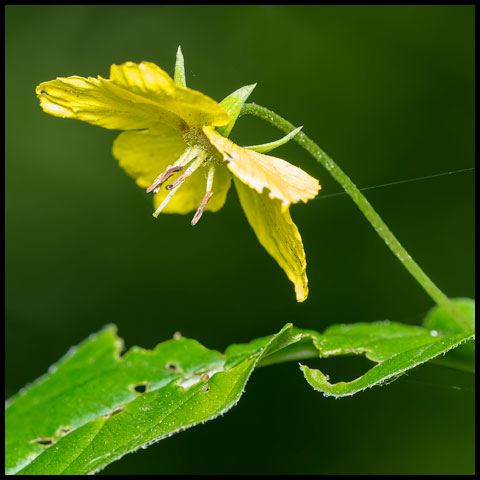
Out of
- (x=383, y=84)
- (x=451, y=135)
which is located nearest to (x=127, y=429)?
(x=451, y=135)

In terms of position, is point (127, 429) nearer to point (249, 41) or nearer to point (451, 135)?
point (451, 135)

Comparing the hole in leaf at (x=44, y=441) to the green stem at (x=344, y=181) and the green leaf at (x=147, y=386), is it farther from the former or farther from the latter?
the green stem at (x=344, y=181)

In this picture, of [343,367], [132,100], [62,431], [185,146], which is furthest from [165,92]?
[343,367]

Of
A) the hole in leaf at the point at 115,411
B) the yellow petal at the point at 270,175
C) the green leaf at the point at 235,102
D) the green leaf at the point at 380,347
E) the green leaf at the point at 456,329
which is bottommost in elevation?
the green leaf at the point at 456,329

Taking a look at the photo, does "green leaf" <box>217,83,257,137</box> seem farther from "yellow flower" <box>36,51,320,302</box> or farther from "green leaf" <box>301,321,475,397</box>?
"green leaf" <box>301,321,475,397</box>

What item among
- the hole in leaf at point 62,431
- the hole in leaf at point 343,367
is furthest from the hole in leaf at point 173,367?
the hole in leaf at point 343,367

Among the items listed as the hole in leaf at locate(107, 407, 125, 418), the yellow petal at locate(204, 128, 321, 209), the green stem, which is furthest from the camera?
the hole in leaf at locate(107, 407, 125, 418)

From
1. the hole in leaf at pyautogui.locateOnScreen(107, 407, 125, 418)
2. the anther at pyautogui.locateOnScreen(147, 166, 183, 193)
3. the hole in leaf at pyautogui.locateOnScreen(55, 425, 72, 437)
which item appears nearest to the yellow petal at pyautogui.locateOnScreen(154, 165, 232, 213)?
the anther at pyautogui.locateOnScreen(147, 166, 183, 193)
